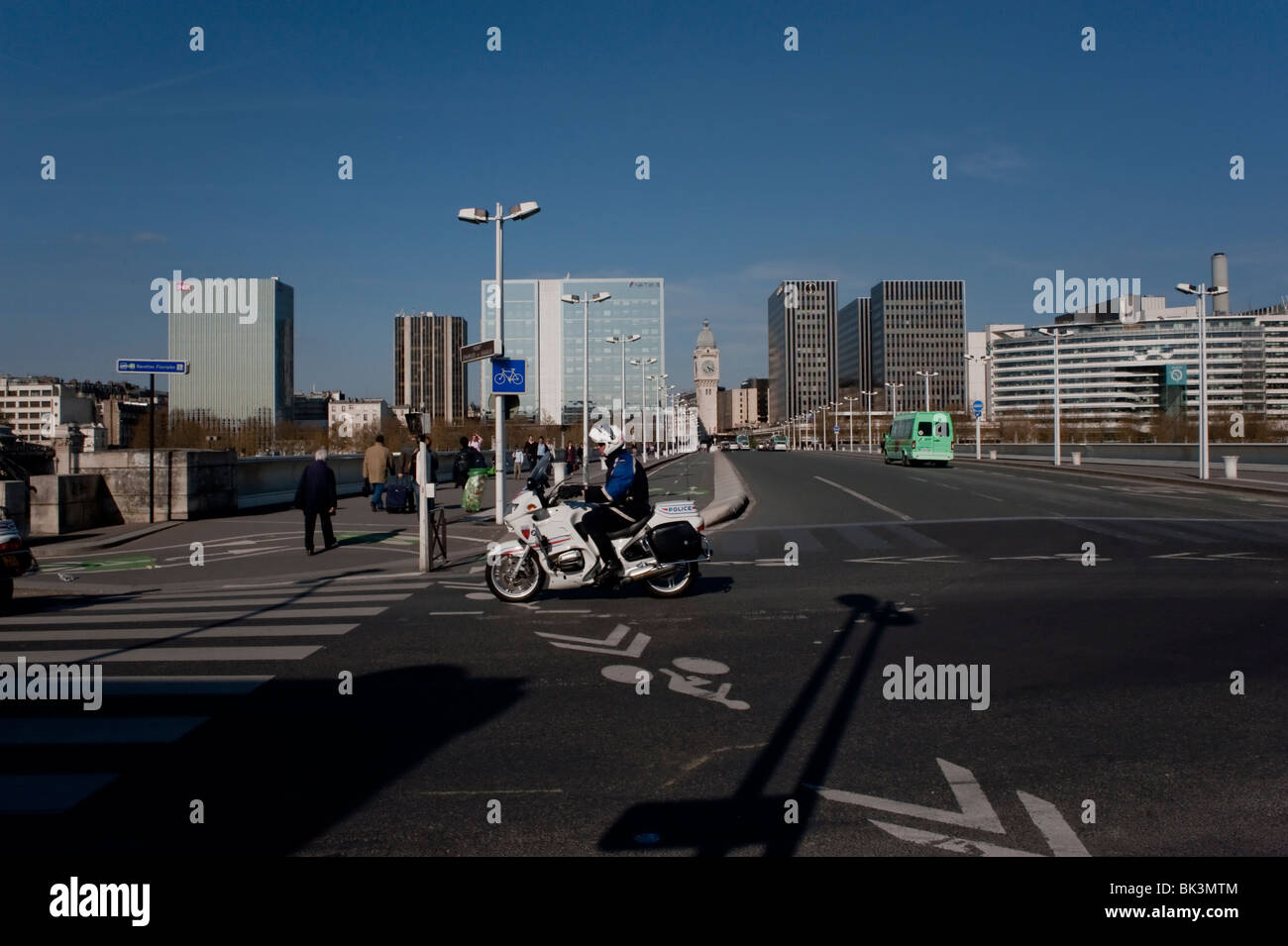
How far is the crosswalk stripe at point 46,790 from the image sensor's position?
16.1 feet

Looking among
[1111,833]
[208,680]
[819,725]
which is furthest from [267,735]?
[1111,833]

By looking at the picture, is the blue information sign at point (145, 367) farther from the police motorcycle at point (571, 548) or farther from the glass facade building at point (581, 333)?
the glass facade building at point (581, 333)

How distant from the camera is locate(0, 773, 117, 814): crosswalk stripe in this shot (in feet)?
→ 16.1

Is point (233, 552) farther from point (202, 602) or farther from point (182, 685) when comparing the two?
point (182, 685)

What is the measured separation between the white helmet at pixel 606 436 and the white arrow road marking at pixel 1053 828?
6.49 m

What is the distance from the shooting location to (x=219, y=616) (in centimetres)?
1074

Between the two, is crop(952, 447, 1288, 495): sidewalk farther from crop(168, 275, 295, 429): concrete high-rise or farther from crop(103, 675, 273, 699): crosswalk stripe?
crop(168, 275, 295, 429): concrete high-rise

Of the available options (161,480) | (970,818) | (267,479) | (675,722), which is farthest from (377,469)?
(970,818)

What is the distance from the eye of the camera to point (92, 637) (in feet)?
30.8

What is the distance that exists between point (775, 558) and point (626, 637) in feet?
21.3

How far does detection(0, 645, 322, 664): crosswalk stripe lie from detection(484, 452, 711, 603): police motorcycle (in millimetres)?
2805

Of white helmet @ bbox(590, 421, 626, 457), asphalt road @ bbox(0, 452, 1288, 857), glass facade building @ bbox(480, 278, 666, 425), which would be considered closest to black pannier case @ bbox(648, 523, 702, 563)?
asphalt road @ bbox(0, 452, 1288, 857)

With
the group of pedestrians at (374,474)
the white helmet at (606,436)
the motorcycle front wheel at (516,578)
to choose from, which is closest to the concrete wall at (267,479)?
the group of pedestrians at (374,474)

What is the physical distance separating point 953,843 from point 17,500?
59.8 feet
